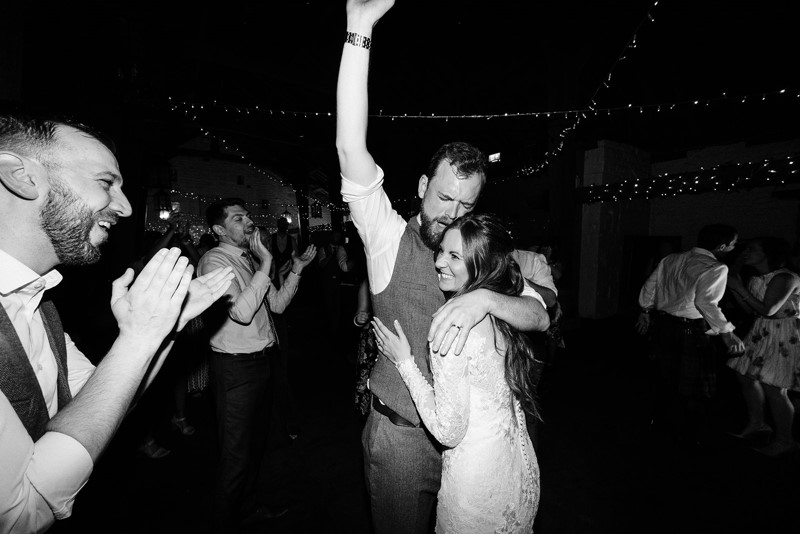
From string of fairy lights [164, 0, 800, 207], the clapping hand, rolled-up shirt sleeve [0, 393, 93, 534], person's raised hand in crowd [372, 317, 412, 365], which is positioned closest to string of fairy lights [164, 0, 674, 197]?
string of fairy lights [164, 0, 800, 207]

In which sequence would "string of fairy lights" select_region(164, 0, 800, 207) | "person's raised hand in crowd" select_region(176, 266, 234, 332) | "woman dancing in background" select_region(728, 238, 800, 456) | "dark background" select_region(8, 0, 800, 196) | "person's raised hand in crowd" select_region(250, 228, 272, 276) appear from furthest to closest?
1. "string of fairy lights" select_region(164, 0, 800, 207)
2. "dark background" select_region(8, 0, 800, 196)
3. "woman dancing in background" select_region(728, 238, 800, 456)
4. "person's raised hand in crowd" select_region(250, 228, 272, 276)
5. "person's raised hand in crowd" select_region(176, 266, 234, 332)

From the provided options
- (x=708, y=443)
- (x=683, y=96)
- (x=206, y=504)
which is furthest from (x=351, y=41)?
(x=683, y=96)

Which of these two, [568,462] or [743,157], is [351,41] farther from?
[743,157]

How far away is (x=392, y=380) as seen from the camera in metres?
1.36

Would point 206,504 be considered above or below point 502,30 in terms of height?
below

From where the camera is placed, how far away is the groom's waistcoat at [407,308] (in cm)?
135

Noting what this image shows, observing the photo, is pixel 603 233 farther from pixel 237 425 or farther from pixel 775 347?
pixel 237 425

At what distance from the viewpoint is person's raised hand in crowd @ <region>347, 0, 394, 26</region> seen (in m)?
1.11

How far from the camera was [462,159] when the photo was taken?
1448 mm

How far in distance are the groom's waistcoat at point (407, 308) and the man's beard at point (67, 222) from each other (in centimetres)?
91

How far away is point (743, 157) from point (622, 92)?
10.6 feet

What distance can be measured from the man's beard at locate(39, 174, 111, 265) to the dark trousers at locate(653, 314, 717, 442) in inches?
165

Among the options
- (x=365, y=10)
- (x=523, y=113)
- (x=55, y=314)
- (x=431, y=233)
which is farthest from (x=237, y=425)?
(x=523, y=113)

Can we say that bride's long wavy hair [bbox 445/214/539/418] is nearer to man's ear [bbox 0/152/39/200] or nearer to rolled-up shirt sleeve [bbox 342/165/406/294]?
rolled-up shirt sleeve [bbox 342/165/406/294]
